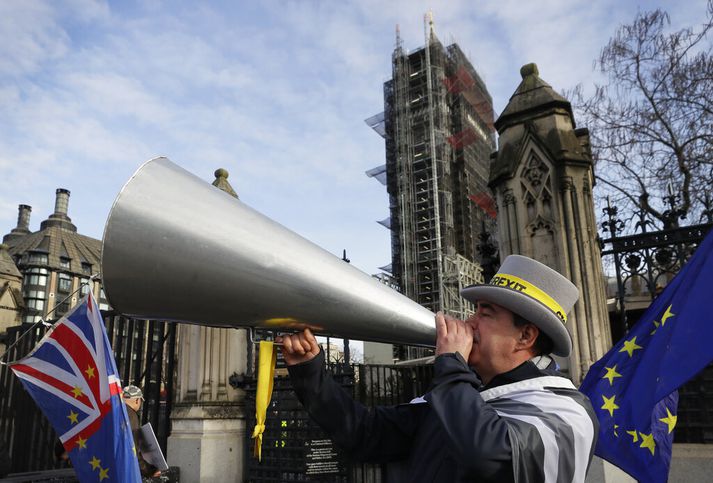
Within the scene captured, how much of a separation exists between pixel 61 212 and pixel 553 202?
74.0m

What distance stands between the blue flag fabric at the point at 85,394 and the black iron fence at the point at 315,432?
134 inches

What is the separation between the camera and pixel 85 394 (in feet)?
14.1

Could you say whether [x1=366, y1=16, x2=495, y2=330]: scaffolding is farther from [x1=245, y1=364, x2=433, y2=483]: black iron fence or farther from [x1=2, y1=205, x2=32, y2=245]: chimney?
[x1=2, y1=205, x2=32, y2=245]: chimney

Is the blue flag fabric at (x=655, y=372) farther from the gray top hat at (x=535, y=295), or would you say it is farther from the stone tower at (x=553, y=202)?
the stone tower at (x=553, y=202)

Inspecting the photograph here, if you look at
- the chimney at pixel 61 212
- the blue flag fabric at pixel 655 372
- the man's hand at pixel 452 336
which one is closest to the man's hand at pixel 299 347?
the man's hand at pixel 452 336

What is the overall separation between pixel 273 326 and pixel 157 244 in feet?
1.54

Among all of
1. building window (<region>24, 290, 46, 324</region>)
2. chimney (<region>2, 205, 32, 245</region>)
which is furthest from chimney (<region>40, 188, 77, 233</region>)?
building window (<region>24, 290, 46, 324</region>)

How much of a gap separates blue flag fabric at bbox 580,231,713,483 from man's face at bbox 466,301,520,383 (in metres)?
1.64

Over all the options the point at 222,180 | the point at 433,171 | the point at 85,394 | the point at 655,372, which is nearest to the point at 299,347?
the point at 655,372

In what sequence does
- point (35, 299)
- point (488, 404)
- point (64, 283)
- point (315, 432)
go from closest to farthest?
point (488, 404) < point (315, 432) < point (35, 299) < point (64, 283)

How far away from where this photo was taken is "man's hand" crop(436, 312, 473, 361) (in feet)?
5.53

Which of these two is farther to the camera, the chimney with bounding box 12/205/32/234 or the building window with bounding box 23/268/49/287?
the chimney with bounding box 12/205/32/234

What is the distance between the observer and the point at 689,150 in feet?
35.0

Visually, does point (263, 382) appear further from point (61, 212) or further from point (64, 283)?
point (61, 212)
